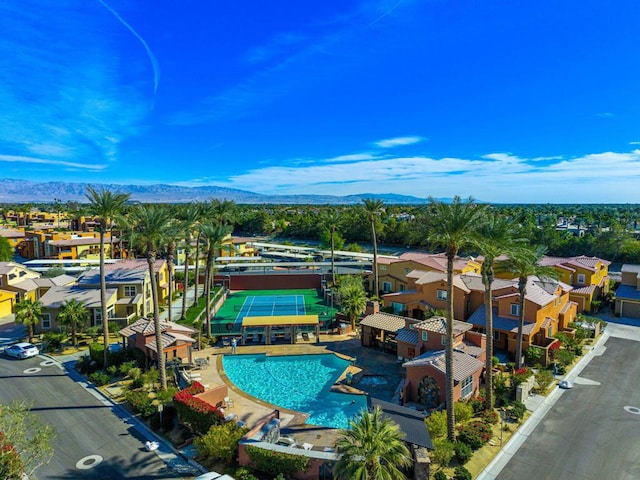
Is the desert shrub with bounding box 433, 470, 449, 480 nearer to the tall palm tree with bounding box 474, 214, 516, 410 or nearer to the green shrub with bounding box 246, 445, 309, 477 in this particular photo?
the green shrub with bounding box 246, 445, 309, 477

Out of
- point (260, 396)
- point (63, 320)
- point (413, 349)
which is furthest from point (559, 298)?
point (63, 320)

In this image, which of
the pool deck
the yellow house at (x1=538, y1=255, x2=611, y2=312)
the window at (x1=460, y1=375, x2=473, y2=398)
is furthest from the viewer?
the yellow house at (x1=538, y1=255, x2=611, y2=312)

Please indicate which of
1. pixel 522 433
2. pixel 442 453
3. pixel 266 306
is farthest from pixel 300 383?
pixel 266 306

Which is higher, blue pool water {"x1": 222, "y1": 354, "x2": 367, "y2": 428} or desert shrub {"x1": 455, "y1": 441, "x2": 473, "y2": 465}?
desert shrub {"x1": 455, "y1": 441, "x2": 473, "y2": 465}

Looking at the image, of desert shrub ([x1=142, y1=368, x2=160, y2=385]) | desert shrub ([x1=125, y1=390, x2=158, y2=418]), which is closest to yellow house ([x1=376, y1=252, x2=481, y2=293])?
desert shrub ([x1=142, y1=368, x2=160, y2=385])

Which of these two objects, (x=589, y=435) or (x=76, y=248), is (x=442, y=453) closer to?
(x=589, y=435)

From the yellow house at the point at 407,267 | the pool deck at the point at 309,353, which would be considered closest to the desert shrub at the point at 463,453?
the pool deck at the point at 309,353

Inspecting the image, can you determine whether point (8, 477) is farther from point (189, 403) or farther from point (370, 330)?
point (370, 330)

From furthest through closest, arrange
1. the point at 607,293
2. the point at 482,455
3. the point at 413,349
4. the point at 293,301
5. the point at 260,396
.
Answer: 1. the point at 293,301
2. the point at 607,293
3. the point at 413,349
4. the point at 260,396
5. the point at 482,455
